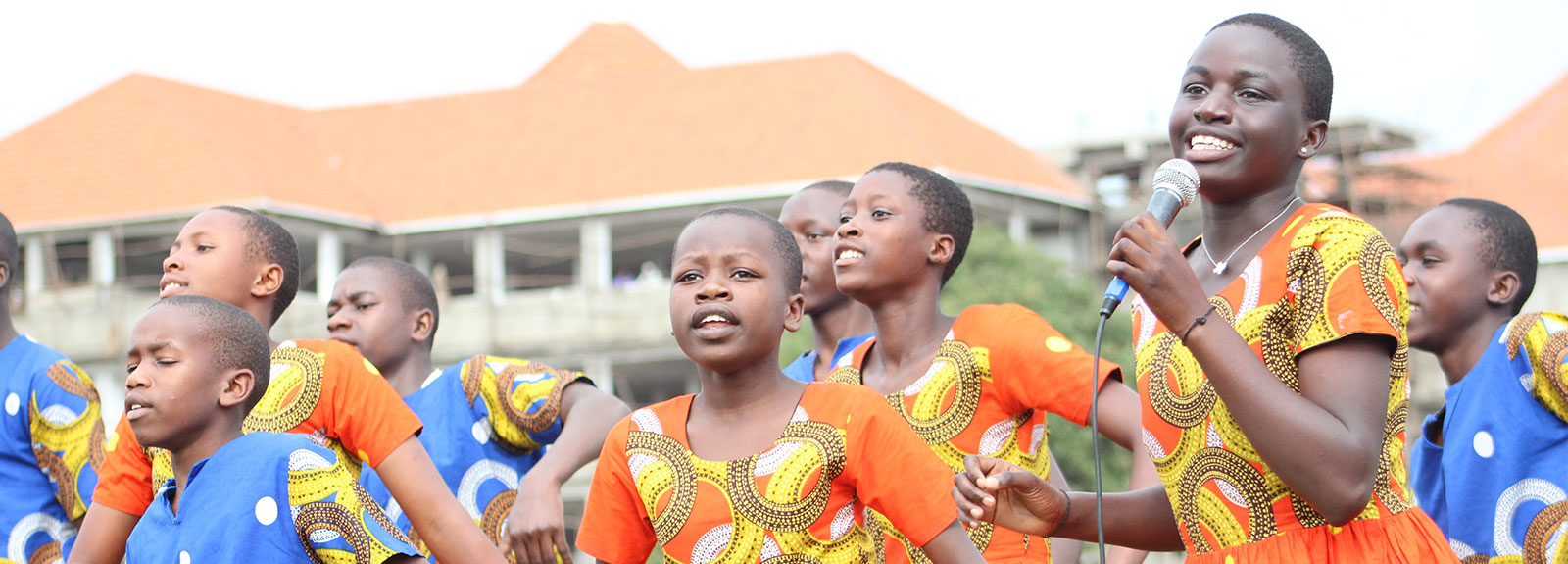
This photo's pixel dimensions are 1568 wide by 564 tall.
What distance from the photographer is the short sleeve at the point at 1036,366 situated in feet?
13.5

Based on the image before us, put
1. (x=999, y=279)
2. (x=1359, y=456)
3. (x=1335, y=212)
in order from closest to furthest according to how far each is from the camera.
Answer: (x=1359, y=456)
(x=1335, y=212)
(x=999, y=279)

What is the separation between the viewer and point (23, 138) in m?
34.5

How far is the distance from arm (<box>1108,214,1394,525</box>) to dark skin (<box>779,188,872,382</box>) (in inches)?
119

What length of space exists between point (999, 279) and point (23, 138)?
77.7 ft

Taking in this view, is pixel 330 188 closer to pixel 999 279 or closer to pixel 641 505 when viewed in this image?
pixel 999 279

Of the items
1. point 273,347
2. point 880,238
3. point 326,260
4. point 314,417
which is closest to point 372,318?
point 273,347

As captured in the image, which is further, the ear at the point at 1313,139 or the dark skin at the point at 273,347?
the dark skin at the point at 273,347

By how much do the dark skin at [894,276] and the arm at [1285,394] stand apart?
1853 mm

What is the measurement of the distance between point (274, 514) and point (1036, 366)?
1.99 meters

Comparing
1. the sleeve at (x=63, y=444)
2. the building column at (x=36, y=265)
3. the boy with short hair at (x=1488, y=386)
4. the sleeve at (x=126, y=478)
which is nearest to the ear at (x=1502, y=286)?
the boy with short hair at (x=1488, y=386)

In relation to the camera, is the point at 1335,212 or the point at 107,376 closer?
the point at 1335,212

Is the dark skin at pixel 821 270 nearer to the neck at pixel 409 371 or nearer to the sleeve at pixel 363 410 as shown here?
the neck at pixel 409 371

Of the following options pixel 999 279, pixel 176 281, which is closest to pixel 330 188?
pixel 999 279

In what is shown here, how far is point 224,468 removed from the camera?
3625 millimetres
